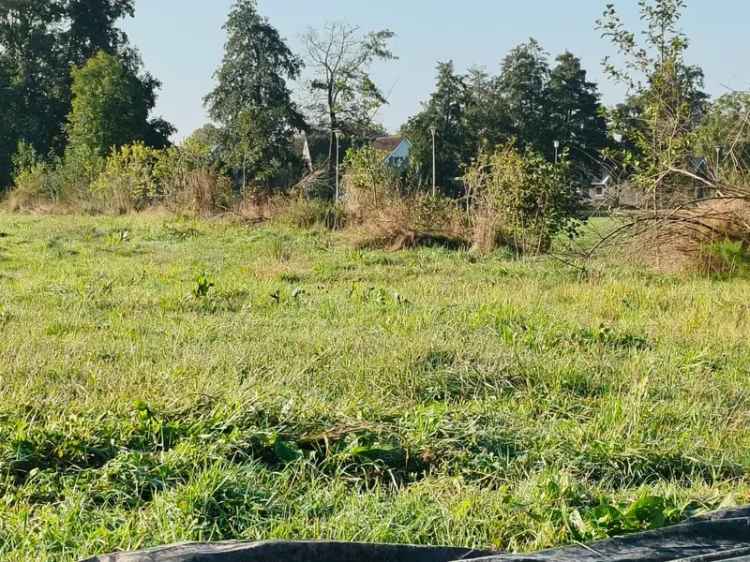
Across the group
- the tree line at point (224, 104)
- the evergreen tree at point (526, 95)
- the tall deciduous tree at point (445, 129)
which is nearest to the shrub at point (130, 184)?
the tree line at point (224, 104)

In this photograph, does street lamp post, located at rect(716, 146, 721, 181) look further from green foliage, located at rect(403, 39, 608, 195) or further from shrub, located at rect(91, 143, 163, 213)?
green foliage, located at rect(403, 39, 608, 195)

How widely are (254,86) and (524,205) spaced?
2919 centimetres

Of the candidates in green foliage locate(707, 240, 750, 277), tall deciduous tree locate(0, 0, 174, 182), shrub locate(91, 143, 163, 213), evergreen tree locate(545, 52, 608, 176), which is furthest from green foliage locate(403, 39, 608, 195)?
green foliage locate(707, 240, 750, 277)

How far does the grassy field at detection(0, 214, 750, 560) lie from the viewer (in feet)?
10.4

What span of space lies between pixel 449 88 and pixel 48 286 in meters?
40.5

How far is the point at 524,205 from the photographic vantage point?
14367mm

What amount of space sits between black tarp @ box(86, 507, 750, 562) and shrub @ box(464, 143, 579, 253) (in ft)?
36.9

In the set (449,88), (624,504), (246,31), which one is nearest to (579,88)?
(449,88)

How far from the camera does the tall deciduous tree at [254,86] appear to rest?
39.5 meters

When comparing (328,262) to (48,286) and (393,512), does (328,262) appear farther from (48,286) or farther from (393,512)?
(393,512)

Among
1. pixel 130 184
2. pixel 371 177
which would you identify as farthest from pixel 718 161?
pixel 130 184

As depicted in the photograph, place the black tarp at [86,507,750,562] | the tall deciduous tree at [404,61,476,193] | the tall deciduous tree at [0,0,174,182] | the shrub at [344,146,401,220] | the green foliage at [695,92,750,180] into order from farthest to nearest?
the tall deciduous tree at [404,61,476,193]
the tall deciduous tree at [0,0,174,182]
the shrub at [344,146,401,220]
the green foliage at [695,92,750,180]
the black tarp at [86,507,750,562]

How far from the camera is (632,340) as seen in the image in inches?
256

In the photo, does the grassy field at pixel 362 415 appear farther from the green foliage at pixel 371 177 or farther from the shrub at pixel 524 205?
the green foliage at pixel 371 177
